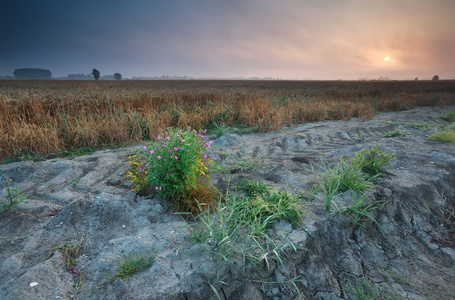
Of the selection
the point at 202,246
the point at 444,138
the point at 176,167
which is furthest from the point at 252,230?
the point at 444,138

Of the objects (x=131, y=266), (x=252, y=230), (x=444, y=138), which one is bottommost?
(x=131, y=266)

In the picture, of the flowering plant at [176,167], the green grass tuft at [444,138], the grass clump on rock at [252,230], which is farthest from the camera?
the green grass tuft at [444,138]

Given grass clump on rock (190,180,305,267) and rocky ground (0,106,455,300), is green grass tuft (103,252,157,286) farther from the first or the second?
grass clump on rock (190,180,305,267)

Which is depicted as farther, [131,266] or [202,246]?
[202,246]

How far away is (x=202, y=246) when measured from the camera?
2080 mm

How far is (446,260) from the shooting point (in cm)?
235

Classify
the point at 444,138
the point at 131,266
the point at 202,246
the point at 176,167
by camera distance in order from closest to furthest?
1. the point at 131,266
2. the point at 202,246
3. the point at 176,167
4. the point at 444,138

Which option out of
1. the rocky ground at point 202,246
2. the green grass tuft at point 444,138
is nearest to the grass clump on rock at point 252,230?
the rocky ground at point 202,246

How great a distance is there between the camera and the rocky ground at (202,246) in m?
1.79

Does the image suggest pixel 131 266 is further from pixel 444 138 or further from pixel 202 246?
pixel 444 138

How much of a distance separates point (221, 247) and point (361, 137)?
4734 mm

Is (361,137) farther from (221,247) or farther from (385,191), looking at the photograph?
(221,247)

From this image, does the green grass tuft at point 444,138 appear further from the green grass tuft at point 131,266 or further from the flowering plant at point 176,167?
the green grass tuft at point 131,266

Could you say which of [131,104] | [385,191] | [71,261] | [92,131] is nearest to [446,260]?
[385,191]
